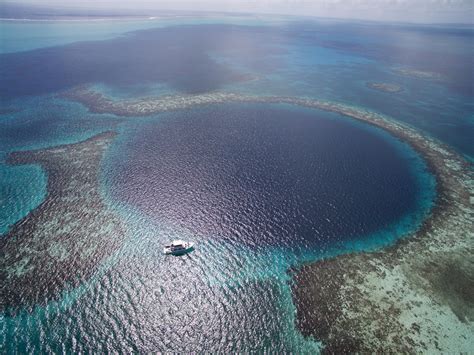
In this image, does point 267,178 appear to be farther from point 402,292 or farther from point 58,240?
point 58,240

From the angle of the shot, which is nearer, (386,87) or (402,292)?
(402,292)

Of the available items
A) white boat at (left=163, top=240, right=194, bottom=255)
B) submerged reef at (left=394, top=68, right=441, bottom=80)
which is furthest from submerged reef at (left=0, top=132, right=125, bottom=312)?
submerged reef at (left=394, top=68, right=441, bottom=80)

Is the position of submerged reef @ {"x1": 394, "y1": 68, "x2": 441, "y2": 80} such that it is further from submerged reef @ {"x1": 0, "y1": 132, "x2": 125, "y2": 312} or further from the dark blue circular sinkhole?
submerged reef @ {"x1": 0, "y1": 132, "x2": 125, "y2": 312}

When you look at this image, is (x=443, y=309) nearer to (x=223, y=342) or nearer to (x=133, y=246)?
(x=223, y=342)

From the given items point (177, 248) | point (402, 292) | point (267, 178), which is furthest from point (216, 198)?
point (402, 292)

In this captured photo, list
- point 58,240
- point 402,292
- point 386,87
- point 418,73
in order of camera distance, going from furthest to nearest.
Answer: point 418,73
point 386,87
point 58,240
point 402,292

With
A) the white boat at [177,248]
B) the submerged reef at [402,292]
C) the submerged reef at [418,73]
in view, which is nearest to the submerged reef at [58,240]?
the white boat at [177,248]

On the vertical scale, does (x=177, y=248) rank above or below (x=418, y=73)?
below
